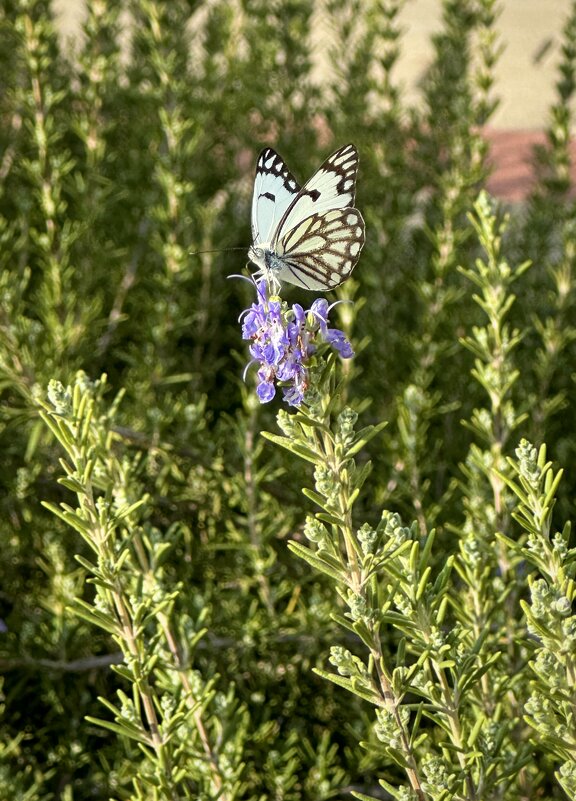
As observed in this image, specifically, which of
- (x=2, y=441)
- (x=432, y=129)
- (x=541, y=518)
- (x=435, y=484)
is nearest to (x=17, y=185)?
(x=2, y=441)

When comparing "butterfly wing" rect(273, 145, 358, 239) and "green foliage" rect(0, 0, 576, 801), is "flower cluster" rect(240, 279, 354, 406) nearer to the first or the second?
"green foliage" rect(0, 0, 576, 801)

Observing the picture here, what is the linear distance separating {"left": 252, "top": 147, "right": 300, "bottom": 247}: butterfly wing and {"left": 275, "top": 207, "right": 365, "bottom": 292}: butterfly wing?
0.08m

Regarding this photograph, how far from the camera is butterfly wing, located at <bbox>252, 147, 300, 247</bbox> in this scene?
1.32 metres

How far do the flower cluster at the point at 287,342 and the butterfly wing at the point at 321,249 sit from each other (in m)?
0.20

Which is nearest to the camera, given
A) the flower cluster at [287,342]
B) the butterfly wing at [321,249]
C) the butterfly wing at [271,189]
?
the flower cluster at [287,342]

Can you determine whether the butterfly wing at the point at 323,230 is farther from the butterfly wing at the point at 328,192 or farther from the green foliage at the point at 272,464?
the green foliage at the point at 272,464

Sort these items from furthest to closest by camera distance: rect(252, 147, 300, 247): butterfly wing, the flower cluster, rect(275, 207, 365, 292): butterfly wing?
1. rect(252, 147, 300, 247): butterfly wing
2. rect(275, 207, 365, 292): butterfly wing
3. the flower cluster

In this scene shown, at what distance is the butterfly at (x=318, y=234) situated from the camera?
1.18 m

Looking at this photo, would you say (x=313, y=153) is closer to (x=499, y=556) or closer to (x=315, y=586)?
(x=315, y=586)

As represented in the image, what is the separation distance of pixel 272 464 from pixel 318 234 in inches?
28.1

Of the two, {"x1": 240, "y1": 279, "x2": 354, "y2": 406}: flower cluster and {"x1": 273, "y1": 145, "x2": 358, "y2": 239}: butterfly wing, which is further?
{"x1": 273, "y1": 145, "x2": 358, "y2": 239}: butterfly wing

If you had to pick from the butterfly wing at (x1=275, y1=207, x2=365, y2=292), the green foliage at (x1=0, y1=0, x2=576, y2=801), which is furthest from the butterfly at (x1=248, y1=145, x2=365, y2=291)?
the green foliage at (x1=0, y1=0, x2=576, y2=801)

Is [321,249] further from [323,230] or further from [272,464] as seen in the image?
[272,464]

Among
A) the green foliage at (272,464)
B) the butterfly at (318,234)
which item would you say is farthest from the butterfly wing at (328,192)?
the green foliage at (272,464)
